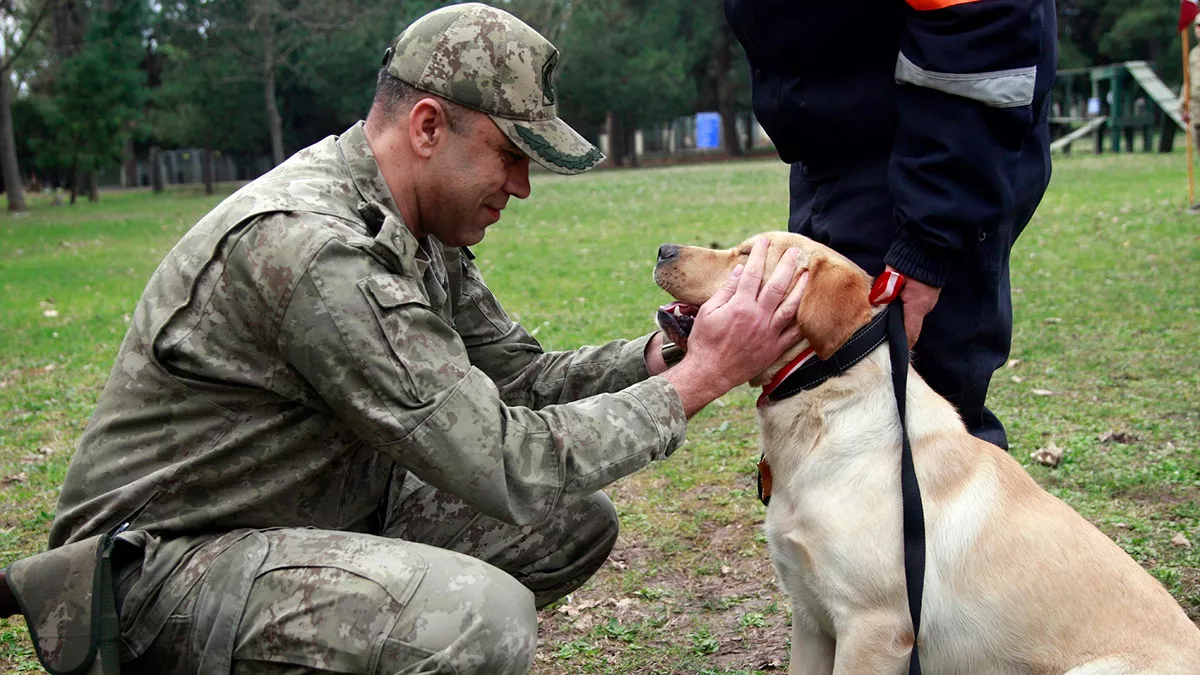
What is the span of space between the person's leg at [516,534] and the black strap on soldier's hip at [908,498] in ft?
3.52

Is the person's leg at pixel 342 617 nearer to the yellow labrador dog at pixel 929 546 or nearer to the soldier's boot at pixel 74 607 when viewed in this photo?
the soldier's boot at pixel 74 607

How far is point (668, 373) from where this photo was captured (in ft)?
9.64

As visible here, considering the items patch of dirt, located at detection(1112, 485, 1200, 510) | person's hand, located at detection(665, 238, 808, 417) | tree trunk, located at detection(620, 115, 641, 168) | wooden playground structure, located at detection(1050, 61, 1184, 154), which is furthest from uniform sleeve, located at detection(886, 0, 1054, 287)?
tree trunk, located at detection(620, 115, 641, 168)

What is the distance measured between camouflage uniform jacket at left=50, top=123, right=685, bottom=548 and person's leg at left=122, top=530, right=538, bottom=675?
0.68ft

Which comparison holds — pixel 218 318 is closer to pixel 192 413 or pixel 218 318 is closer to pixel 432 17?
pixel 192 413

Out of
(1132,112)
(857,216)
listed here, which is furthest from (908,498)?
(1132,112)

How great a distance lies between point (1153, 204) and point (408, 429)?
51.3 feet

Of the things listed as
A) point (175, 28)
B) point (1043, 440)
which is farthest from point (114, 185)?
point (1043, 440)

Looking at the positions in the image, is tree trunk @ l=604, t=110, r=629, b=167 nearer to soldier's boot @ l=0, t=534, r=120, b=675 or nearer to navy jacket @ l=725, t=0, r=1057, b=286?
navy jacket @ l=725, t=0, r=1057, b=286

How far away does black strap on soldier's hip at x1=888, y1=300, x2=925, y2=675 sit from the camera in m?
2.80

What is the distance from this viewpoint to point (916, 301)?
3.05 m

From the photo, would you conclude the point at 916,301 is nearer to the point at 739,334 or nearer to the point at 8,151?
the point at 739,334

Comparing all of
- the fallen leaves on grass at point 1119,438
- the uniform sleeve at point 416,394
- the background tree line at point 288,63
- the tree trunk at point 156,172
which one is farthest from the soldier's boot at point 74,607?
the tree trunk at point 156,172

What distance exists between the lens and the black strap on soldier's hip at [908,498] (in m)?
2.80
